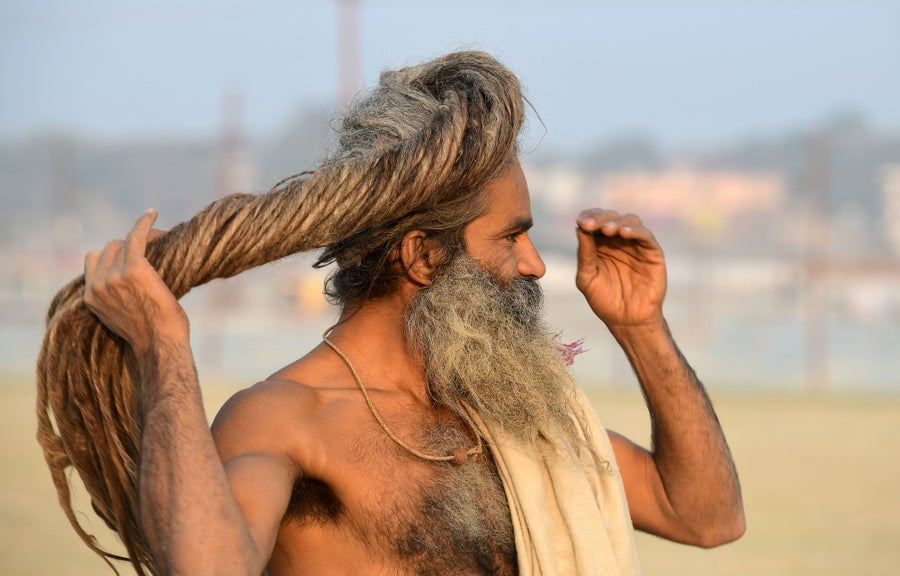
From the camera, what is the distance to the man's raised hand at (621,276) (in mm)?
3080

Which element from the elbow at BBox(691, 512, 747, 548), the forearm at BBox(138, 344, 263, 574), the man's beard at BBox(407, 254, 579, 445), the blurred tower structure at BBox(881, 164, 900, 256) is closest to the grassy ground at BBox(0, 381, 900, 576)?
the man's beard at BBox(407, 254, 579, 445)

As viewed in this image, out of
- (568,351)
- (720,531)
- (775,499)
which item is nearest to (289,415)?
(568,351)

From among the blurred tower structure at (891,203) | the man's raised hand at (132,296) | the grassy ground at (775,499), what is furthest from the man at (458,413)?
the blurred tower structure at (891,203)

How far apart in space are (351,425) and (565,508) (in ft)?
1.73

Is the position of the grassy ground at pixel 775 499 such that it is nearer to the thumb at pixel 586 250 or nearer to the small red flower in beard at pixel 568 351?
the small red flower in beard at pixel 568 351

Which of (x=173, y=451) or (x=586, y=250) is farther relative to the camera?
(x=586, y=250)

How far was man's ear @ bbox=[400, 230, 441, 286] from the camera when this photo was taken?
293cm

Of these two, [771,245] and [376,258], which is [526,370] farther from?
[771,245]

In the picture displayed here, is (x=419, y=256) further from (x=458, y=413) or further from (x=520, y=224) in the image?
(x=458, y=413)

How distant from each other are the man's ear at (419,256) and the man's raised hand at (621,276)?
374 millimetres

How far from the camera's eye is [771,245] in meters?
30.6

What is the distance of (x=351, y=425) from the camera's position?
8.97ft

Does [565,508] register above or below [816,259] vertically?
above

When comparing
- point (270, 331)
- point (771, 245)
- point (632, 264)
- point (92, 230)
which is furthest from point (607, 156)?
point (632, 264)
